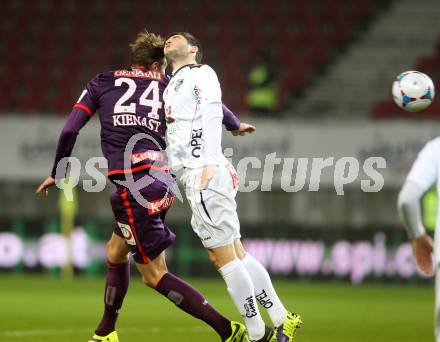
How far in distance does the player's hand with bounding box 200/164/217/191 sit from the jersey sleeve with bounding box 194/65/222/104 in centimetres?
39

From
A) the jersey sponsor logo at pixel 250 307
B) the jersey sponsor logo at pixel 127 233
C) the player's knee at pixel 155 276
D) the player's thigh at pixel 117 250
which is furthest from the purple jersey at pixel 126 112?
the jersey sponsor logo at pixel 250 307

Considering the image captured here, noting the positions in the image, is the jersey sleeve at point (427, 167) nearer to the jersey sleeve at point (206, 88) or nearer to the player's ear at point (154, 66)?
the jersey sleeve at point (206, 88)

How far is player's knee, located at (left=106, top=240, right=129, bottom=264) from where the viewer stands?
22.0 ft

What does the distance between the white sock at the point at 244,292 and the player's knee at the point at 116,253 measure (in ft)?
2.52

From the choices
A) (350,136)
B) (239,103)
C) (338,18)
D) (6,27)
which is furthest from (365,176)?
(6,27)

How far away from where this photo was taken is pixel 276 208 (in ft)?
47.6

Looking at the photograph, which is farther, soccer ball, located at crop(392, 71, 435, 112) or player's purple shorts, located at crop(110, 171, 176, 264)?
player's purple shorts, located at crop(110, 171, 176, 264)

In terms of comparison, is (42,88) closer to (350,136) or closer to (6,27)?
(6,27)

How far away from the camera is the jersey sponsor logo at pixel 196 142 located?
626 cm

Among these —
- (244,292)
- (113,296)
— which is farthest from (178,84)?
(113,296)

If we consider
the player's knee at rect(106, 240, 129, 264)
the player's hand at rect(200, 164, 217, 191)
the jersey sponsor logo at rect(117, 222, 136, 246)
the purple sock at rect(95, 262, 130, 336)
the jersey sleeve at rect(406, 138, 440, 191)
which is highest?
the jersey sleeve at rect(406, 138, 440, 191)

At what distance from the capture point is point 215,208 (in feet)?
20.3

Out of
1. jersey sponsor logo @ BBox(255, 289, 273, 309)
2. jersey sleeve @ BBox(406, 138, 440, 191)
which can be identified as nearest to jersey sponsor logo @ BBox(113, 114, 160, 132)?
jersey sponsor logo @ BBox(255, 289, 273, 309)

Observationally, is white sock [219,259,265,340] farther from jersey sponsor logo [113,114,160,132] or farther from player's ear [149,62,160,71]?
player's ear [149,62,160,71]
